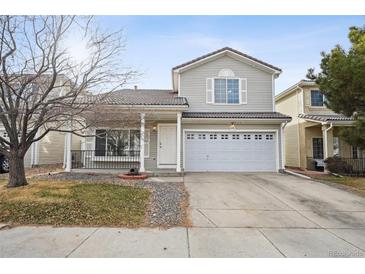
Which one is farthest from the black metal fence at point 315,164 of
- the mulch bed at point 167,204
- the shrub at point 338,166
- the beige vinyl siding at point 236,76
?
the mulch bed at point 167,204

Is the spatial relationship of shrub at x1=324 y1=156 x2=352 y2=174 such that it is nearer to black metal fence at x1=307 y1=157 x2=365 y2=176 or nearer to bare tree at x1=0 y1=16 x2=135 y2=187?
black metal fence at x1=307 y1=157 x2=365 y2=176

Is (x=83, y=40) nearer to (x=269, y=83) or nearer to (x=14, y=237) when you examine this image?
(x=14, y=237)

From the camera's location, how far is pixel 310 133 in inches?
656

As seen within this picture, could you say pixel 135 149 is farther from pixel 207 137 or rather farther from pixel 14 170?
pixel 14 170

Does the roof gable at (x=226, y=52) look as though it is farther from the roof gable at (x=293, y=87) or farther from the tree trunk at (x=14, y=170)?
the tree trunk at (x=14, y=170)

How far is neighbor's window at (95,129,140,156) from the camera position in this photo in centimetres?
1380

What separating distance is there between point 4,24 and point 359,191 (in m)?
13.5

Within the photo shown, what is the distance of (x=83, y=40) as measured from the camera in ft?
27.8

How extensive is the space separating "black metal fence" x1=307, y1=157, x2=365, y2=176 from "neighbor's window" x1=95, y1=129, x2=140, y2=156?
11478mm

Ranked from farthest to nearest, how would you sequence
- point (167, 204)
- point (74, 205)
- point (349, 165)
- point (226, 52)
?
point (226, 52)
point (349, 165)
point (167, 204)
point (74, 205)

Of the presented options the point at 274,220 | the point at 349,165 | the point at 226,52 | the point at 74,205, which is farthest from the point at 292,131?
the point at 74,205

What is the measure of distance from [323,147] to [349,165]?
232cm

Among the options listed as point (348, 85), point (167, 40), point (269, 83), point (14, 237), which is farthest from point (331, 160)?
point (14, 237)

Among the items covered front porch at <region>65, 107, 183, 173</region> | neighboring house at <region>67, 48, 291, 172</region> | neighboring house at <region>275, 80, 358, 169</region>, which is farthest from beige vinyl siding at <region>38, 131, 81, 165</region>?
neighboring house at <region>275, 80, 358, 169</region>
